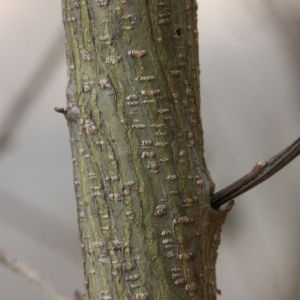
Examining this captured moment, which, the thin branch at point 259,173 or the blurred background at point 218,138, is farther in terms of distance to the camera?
the blurred background at point 218,138

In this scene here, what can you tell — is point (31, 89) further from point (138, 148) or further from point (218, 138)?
point (138, 148)

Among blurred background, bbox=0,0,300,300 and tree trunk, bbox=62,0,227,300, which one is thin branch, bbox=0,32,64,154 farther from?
tree trunk, bbox=62,0,227,300

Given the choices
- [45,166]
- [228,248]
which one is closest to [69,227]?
[45,166]

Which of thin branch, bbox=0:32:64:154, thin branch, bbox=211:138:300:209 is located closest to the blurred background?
thin branch, bbox=0:32:64:154

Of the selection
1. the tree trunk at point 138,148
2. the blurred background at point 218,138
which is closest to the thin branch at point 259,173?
the tree trunk at point 138,148

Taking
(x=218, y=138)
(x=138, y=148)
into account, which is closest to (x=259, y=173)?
(x=138, y=148)

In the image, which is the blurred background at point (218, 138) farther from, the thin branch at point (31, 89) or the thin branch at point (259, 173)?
the thin branch at point (259, 173)

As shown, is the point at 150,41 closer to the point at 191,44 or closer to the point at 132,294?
the point at 191,44
